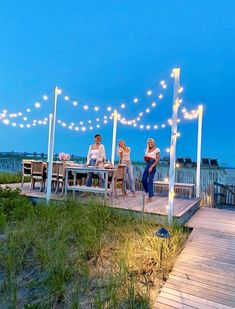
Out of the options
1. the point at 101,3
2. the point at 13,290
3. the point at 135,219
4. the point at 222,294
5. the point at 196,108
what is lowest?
the point at 13,290

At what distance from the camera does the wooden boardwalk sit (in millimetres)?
2641

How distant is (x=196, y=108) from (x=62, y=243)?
555 cm

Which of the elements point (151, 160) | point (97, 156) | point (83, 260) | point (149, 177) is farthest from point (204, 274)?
point (97, 156)

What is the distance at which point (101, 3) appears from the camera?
70438 mm

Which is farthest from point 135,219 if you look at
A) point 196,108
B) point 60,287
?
point 196,108

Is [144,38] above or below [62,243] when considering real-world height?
above

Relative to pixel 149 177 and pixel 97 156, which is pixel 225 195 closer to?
pixel 149 177

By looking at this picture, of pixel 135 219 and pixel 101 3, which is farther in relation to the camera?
pixel 101 3

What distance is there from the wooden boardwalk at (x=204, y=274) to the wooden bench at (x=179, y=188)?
283 cm

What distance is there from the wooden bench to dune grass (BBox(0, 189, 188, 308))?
288cm

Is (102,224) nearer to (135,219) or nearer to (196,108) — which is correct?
(135,219)

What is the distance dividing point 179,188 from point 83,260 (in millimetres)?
4979

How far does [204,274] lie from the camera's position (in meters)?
3.17

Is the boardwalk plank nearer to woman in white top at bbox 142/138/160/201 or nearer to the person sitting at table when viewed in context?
woman in white top at bbox 142/138/160/201
